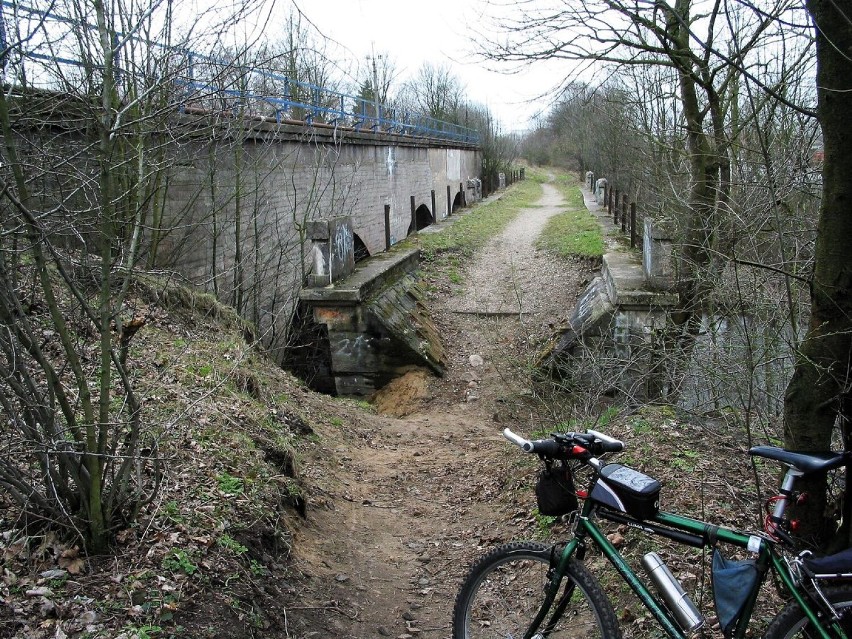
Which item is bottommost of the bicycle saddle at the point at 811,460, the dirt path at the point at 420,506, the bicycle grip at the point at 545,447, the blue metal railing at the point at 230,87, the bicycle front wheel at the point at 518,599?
the dirt path at the point at 420,506

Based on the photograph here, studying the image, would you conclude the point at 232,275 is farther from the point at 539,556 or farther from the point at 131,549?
the point at 539,556

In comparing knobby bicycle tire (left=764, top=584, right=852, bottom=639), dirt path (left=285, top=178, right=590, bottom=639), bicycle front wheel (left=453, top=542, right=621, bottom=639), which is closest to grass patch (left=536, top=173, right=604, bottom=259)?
dirt path (left=285, top=178, right=590, bottom=639)

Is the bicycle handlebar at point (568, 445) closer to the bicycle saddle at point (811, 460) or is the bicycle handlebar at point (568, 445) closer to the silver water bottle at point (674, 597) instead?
the silver water bottle at point (674, 597)

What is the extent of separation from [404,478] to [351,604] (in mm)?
2660

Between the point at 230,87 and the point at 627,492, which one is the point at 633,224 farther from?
the point at 627,492

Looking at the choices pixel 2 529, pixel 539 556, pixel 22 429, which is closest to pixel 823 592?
pixel 539 556

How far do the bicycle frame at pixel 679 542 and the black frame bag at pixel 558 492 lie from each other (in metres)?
0.07

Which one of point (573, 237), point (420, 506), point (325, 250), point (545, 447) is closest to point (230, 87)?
point (325, 250)

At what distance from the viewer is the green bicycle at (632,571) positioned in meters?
2.30

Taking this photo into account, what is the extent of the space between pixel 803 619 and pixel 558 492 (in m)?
0.96

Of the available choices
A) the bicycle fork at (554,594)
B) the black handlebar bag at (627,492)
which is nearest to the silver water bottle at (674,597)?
the black handlebar bag at (627,492)

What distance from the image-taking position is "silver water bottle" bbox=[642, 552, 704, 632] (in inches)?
99.7

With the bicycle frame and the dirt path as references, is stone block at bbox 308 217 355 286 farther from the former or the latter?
the bicycle frame

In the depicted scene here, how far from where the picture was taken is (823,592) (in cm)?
227
